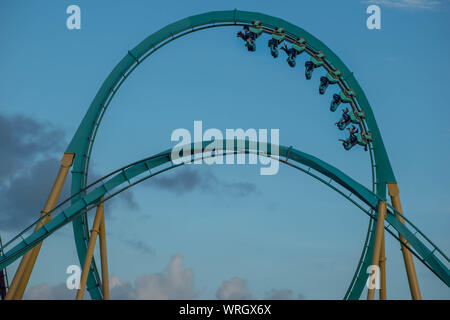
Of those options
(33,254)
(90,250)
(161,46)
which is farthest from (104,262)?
(161,46)

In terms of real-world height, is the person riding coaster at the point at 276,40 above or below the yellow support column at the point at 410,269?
above

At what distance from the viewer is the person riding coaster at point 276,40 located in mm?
21859

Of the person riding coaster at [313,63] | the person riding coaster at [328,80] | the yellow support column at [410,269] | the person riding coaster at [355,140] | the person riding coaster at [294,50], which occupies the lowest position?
the yellow support column at [410,269]

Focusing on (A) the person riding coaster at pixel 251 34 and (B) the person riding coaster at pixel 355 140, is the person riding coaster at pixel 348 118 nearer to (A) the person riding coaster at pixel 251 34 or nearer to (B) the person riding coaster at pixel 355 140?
(B) the person riding coaster at pixel 355 140

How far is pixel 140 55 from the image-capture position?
20750mm

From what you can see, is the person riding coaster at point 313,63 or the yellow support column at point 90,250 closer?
the yellow support column at point 90,250

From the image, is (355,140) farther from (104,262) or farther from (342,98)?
(104,262)

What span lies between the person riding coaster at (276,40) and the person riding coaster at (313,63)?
112 cm

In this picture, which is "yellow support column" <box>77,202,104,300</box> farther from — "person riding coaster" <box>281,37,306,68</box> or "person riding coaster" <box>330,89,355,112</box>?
"person riding coaster" <box>330,89,355,112</box>

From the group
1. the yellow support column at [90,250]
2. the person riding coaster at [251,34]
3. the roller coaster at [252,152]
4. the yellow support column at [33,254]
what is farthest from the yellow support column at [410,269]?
the yellow support column at [33,254]

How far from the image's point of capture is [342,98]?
22.0 metres
